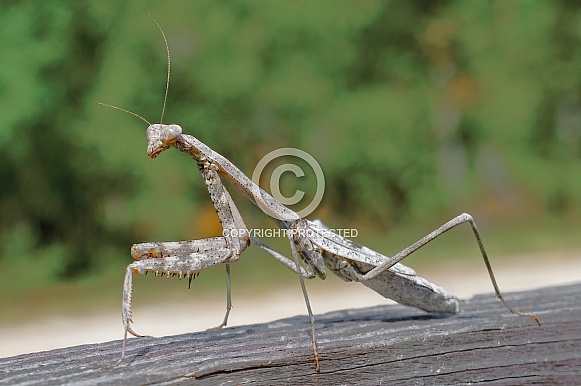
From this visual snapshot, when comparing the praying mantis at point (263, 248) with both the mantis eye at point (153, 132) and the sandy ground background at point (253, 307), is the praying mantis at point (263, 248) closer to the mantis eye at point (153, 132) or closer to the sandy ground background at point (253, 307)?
the mantis eye at point (153, 132)

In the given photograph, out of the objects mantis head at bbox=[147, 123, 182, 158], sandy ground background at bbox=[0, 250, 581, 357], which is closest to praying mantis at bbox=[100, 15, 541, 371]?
mantis head at bbox=[147, 123, 182, 158]

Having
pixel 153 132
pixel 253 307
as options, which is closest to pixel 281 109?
pixel 253 307

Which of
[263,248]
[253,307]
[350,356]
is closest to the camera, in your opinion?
[350,356]

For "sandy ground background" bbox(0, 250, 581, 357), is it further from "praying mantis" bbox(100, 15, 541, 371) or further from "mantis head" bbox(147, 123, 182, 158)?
"mantis head" bbox(147, 123, 182, 158)

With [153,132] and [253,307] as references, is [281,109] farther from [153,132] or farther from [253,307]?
[153,132]

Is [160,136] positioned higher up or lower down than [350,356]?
higher up

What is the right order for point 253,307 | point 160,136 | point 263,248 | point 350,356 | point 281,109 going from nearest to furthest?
point 350,356
point 160,136
point 263,248
point 253,307
point 281,109

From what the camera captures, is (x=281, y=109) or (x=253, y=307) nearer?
(x=253, y=307)
